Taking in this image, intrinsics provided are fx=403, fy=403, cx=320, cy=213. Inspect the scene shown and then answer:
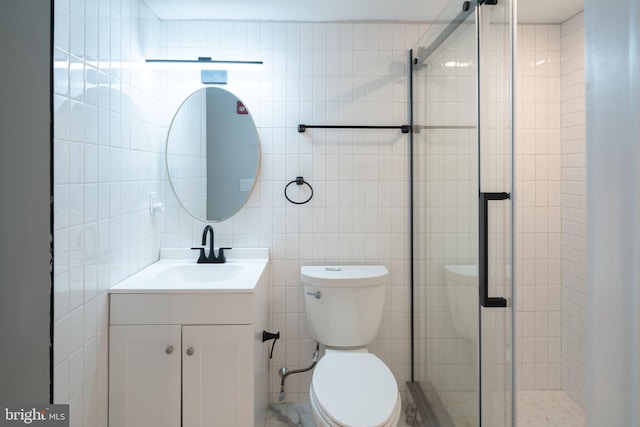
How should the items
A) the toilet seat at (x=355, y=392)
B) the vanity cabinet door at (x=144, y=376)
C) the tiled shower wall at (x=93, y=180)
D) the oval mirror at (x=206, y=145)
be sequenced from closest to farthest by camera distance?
the tiled shower wall at (x=93, y=180)
the toilet seat at (x=355, y=392)
the vanity cabinet door at (x=144, y=376)
the oval mirror at (x=206, y=145)

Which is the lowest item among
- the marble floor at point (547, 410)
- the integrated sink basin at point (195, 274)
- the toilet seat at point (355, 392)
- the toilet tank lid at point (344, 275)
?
the marble floor at point (547, 410)

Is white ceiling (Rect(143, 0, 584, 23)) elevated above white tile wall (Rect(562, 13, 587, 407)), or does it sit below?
above

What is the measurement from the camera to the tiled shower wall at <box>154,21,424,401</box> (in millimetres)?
2270

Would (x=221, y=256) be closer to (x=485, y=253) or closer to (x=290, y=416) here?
(x=290, y=416)

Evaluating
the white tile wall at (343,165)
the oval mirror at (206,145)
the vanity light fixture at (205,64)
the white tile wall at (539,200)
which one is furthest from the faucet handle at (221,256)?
the white tile wall at (539,200)

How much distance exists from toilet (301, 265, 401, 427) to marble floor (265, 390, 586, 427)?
1.33 feet

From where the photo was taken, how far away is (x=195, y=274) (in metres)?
2.13

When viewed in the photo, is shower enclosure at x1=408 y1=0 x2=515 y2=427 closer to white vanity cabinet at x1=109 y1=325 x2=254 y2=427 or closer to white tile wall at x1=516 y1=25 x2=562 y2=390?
white tile wall at x1=516 y1=25 x2=562 y2=390

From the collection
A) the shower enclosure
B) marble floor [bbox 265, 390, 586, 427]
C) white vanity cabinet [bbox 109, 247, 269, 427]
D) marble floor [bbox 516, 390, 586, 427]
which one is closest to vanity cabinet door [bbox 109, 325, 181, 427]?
white vanity cabinet [bbox 109, 247, 269, 427]

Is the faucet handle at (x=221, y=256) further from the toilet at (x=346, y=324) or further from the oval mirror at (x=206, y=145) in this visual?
the toilet at (x=346, y=324)

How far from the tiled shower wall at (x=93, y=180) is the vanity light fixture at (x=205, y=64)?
0.16 metres

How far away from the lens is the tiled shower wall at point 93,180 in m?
1.29

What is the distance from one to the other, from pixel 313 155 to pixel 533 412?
6.16 feet

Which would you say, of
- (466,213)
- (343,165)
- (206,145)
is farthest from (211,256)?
(466,213)
